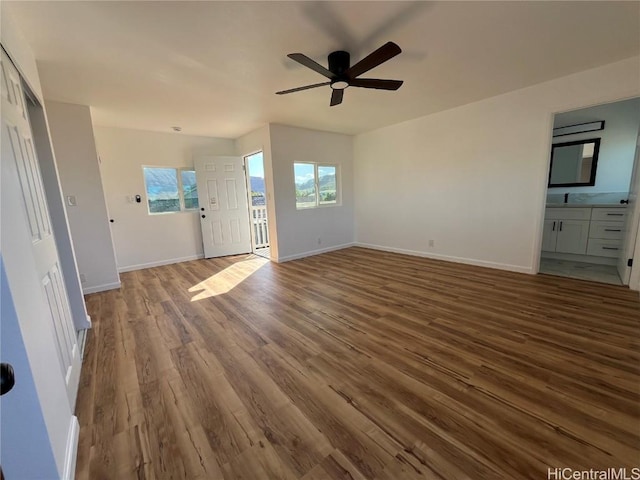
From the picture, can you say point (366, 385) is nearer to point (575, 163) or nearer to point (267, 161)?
point (267, 161)

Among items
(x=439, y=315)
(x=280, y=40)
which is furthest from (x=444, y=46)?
(x=439, y=315)

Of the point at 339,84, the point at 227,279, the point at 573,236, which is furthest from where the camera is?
the point at 573,236

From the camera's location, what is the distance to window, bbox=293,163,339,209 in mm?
5238

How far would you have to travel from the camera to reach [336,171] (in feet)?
18.9

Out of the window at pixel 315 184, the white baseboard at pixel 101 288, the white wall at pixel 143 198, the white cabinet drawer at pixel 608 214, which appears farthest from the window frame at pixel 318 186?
the white cabinet drawer at pixel 608 214

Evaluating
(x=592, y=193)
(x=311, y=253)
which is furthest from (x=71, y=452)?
(x=592, y=193)

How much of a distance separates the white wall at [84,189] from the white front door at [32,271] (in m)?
1.80

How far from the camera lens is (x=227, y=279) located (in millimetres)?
4031

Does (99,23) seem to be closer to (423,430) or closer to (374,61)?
(374,61)

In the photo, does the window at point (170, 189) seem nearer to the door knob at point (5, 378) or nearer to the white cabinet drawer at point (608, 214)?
the door knob at point (5, 378)

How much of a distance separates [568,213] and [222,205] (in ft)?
19.9

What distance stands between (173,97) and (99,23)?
1362 mm

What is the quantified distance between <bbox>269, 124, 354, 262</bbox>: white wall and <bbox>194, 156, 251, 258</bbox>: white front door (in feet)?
4.17

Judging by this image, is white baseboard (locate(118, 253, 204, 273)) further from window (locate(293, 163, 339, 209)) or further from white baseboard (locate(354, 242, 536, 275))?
white baseboard (locate(354, 242, 536, 275))
